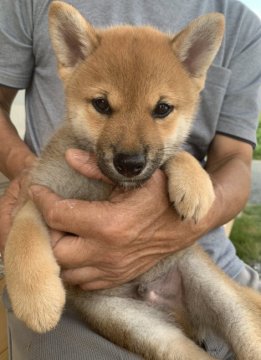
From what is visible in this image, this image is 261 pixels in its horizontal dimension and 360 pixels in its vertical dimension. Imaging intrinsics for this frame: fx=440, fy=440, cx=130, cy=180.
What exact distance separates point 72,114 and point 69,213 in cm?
31

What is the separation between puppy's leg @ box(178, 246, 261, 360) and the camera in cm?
118

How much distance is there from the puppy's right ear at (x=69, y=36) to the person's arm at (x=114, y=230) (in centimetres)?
32

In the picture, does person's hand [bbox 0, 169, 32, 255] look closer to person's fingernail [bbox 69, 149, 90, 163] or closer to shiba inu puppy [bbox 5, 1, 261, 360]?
shiba inu puppy [bbox 5, 1, 261, 360]

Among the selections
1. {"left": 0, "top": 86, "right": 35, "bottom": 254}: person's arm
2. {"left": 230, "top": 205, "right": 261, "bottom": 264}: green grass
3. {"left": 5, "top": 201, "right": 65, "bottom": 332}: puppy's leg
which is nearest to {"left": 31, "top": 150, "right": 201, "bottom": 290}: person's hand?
{"left": 5, "top": 201, "right": 65, "bottom": 332}: puppy's leg

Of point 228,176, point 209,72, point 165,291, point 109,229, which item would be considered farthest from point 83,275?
point 209,72

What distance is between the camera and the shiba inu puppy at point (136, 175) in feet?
3.57

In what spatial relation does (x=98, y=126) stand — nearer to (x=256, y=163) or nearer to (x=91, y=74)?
(x=91, y=74)

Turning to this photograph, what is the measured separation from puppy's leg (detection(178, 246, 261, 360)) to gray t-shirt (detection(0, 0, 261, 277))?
1.06 feet

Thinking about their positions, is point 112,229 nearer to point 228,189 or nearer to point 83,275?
point 83,275

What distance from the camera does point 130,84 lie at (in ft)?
3.84

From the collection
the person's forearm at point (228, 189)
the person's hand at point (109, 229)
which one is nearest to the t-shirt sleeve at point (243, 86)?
the person's forearm at point (228, 189)

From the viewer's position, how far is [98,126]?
4.02 ft

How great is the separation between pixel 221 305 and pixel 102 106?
2.17ft

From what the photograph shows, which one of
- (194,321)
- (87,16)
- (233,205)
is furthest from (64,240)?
(87,16)
